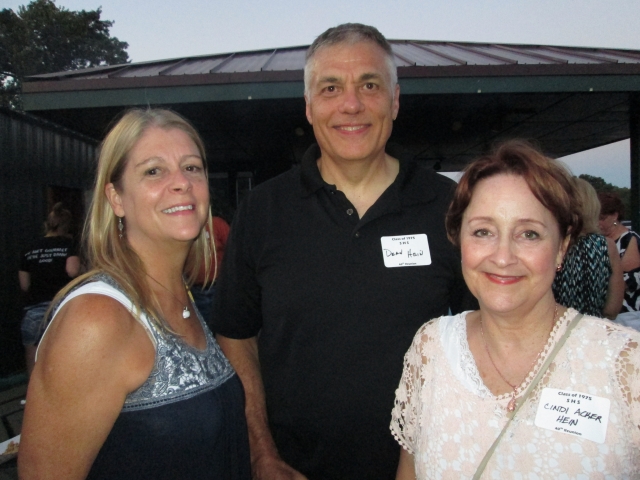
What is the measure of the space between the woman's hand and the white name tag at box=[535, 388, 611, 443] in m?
1.20

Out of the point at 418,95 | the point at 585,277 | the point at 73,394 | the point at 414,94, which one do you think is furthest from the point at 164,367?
the point at 418,95

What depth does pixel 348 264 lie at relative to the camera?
1900mm

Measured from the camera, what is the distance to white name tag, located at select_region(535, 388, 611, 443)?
130 cm

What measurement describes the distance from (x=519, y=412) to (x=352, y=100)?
4.49ft

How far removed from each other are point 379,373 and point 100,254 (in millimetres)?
1110

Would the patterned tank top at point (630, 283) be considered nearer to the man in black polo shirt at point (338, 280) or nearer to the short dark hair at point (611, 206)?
the short dark hair at point (611, 206)

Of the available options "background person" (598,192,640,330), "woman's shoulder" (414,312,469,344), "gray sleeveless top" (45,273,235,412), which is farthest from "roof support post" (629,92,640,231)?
"gray sleeveless top" (45,273,235,412)

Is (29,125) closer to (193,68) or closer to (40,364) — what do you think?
(193,68)

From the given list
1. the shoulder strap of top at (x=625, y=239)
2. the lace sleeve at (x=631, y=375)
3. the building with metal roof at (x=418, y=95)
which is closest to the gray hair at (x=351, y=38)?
the building with metal roof at (x=418, y=95)

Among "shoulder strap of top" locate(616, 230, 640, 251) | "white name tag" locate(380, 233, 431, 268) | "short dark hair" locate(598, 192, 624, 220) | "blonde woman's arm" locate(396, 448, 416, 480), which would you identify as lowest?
"blonde woman's arm" locate(396, 448, 416, 480)

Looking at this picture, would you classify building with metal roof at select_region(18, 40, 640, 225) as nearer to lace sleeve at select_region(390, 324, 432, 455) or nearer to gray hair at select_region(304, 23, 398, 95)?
gray hair at select_region(304, 23, 398, 95)

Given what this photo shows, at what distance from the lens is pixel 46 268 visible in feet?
17.7

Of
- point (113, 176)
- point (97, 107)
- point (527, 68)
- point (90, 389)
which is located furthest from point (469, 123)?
point (90, 389)

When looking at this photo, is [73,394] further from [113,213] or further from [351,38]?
[351,38]
